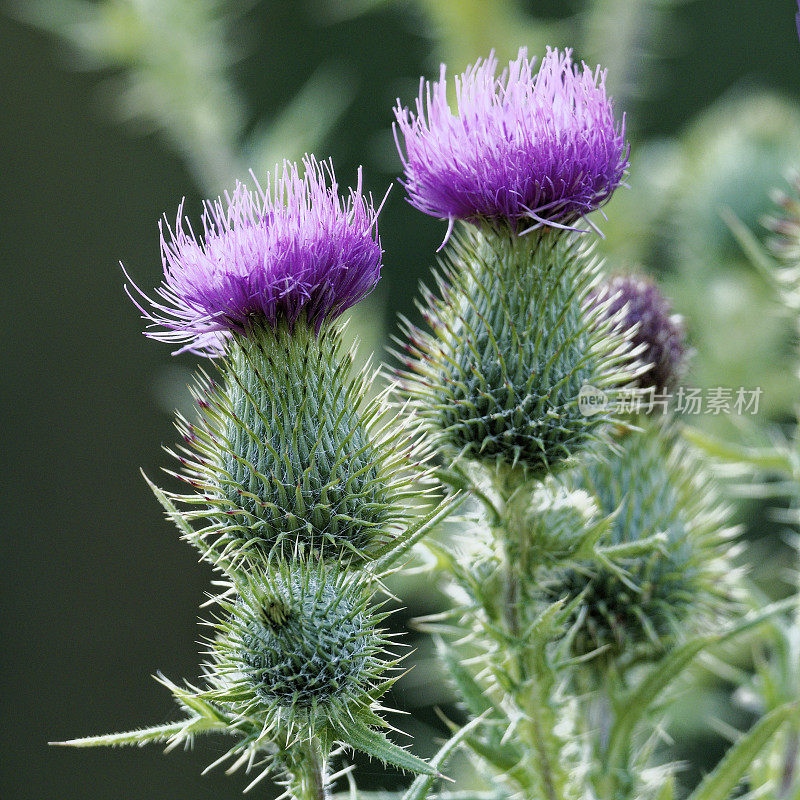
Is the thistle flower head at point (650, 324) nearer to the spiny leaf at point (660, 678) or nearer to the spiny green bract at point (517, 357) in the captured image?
the spiny green bract at point (517, 357)

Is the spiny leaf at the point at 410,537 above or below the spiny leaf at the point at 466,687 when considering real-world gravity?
above

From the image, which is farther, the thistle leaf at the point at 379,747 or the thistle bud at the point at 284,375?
the thistle bud at the point at 284,375

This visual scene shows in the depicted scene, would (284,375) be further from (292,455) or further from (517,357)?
(517,357)

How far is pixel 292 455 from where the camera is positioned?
5.91 feet

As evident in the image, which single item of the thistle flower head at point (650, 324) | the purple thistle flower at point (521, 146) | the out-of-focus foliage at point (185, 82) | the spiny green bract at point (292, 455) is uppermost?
the out-of-focus foliage at point (185, 82)

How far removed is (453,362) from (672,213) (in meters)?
2.54

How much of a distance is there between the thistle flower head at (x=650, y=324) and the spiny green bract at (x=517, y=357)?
0.73 ft

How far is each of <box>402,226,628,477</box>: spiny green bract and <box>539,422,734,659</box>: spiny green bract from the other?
23 cm

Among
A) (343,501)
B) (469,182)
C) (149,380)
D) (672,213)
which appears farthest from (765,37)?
(343,501)

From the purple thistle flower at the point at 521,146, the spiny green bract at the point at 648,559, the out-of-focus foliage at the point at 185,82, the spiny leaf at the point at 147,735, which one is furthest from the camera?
the out-of-focus foliage at the point at 185,82

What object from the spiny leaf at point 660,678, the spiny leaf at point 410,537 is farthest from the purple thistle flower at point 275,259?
the spiny leaf at point 660,678

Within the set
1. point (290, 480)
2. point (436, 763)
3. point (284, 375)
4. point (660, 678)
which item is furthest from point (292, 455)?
point (660, 678)

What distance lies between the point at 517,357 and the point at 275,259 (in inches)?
21.9

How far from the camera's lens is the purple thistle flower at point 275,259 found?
1747 mm
